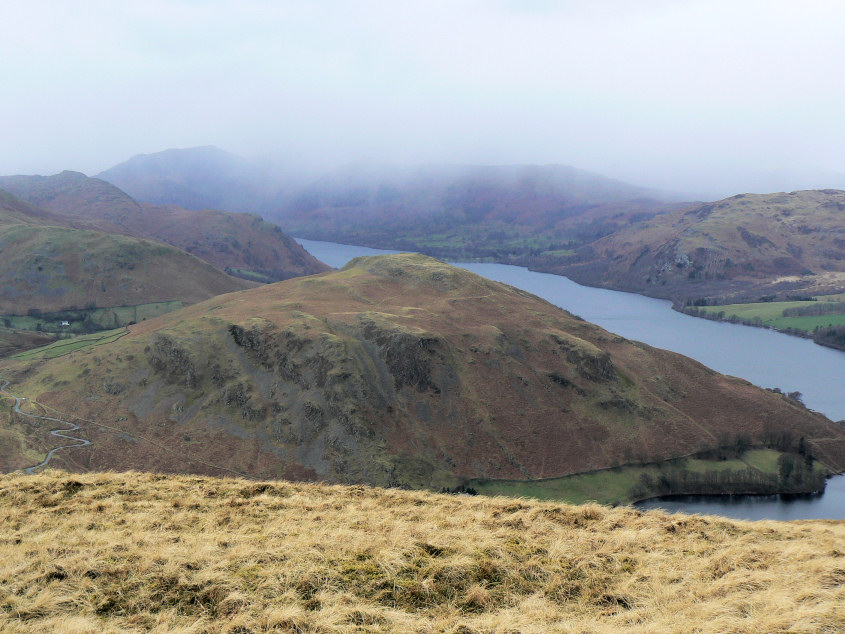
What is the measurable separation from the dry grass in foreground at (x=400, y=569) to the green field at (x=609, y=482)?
69.4m

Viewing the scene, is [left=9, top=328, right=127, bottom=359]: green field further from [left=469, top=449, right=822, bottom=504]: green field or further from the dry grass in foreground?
the dry grass in foreground

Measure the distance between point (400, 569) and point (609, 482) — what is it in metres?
91.9

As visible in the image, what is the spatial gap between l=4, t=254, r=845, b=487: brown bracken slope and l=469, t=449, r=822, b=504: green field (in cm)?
220

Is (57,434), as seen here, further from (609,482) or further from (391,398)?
(609,482)

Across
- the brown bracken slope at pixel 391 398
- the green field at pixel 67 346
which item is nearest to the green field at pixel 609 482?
the brown bracken slope at pixel 391 398

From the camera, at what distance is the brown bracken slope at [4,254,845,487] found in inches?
3819

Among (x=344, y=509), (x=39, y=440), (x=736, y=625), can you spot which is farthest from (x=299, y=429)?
(x=736, y=625)

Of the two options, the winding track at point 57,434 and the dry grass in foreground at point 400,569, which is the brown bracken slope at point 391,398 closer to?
the winding track at point 57,434

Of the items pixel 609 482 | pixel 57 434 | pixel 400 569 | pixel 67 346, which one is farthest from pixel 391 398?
pixel 67 346

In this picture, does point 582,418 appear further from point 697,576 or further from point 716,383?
point 697,576

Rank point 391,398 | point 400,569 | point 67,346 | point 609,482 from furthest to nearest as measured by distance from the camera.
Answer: point 67,346, point 391,398, point 609,482, point 400,569

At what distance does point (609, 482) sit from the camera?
99562 millimetres

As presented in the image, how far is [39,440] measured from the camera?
3642 inches

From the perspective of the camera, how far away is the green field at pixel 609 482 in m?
94.1
